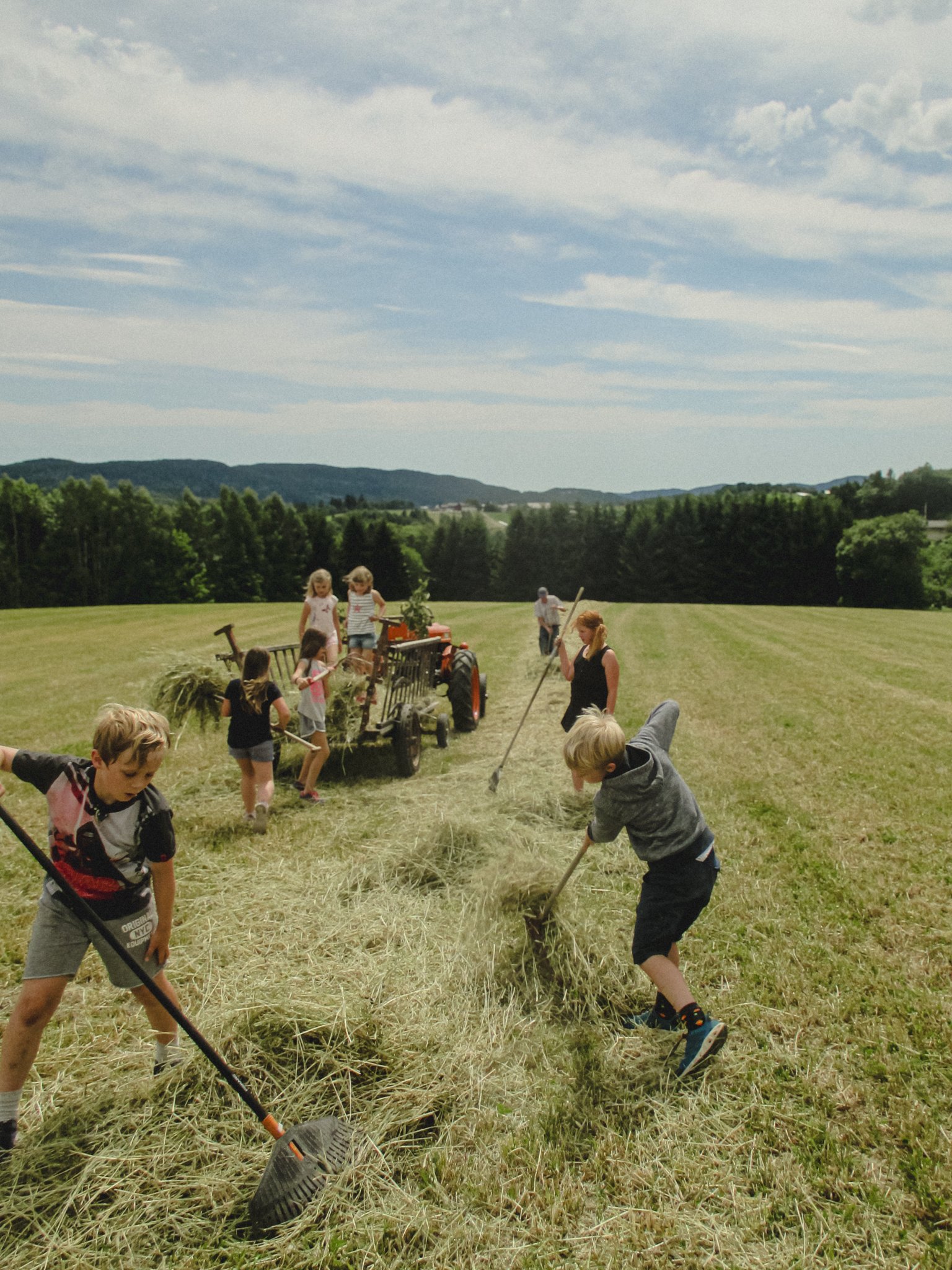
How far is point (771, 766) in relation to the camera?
7828 mm

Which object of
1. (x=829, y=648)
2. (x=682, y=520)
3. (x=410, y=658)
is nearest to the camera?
(x=410, y=658)

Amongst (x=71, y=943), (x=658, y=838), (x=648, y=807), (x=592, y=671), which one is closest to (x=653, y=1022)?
(x=658, y=838)

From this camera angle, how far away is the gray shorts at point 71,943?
9.09 feet

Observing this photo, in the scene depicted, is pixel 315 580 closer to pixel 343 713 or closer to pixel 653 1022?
pixel 343 713

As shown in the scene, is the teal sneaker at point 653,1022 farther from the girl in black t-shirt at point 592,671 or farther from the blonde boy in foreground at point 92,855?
the girl in black t-shirt at point 592,671

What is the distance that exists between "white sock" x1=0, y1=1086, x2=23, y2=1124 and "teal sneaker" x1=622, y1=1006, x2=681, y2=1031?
2573mm

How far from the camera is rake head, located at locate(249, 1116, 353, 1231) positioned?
251cm

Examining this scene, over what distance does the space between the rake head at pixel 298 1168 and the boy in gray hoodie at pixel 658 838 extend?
57.5 inches

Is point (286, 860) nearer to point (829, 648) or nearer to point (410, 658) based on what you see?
point (410, 658)

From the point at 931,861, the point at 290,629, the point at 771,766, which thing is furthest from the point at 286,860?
the point at 290,629

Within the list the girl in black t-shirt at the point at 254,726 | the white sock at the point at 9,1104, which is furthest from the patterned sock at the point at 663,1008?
the girl in black t-shirt at the point at 254,726

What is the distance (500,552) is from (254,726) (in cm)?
5512

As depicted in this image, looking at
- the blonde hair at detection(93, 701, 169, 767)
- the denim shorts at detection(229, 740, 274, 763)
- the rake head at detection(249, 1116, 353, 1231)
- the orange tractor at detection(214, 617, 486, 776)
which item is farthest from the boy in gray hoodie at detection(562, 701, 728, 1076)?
the orange tractor at detection(214, 617, 486, 776)

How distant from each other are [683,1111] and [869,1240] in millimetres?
712
